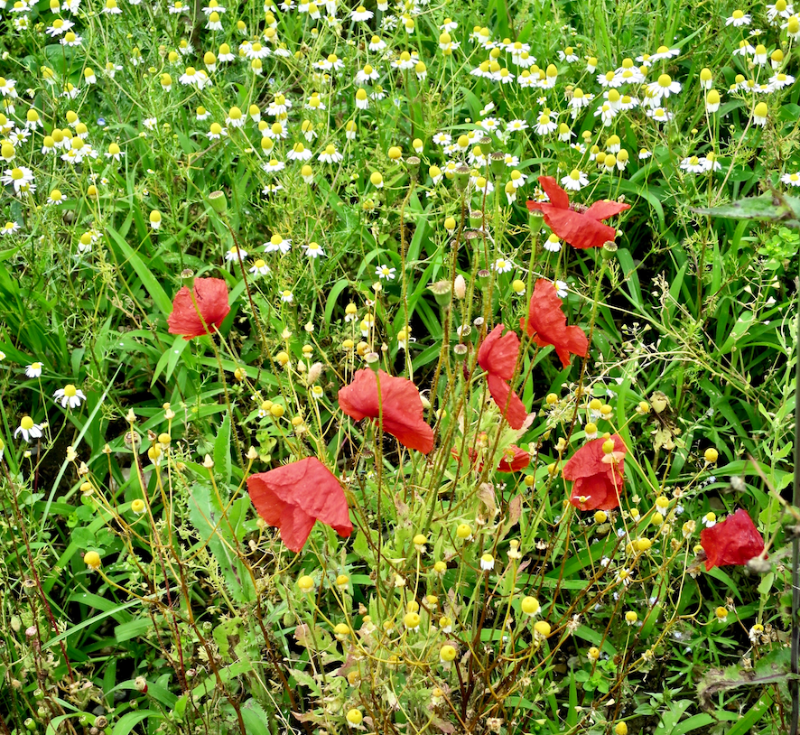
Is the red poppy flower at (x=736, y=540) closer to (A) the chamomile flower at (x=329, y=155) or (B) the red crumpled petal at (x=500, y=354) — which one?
(B) the red crumpled petal at (x=500, y=354)

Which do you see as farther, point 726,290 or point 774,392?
point 726,290

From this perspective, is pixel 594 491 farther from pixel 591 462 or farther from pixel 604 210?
pixel 604 210

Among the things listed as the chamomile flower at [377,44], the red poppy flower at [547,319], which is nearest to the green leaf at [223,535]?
the red poppy flower at [547,319]

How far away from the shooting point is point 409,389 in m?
1.44

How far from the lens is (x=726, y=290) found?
8.53 feet

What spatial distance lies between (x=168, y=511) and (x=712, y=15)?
2.52 m

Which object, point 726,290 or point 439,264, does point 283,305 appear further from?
point 726,290

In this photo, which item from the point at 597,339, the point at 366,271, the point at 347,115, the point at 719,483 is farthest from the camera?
the point at 347,115

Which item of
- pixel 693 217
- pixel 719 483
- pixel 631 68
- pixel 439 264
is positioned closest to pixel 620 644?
pixel 719 483

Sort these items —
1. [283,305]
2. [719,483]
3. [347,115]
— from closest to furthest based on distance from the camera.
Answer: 1. [719,483]
2. [283,305]
3. [347,115]

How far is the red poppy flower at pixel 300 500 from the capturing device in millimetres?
1401

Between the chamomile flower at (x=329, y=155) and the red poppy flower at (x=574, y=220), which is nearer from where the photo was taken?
the red poppy flower at (x=574, y=220)

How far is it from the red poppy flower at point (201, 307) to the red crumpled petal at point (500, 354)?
56 cm

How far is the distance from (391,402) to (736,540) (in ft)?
2.32
